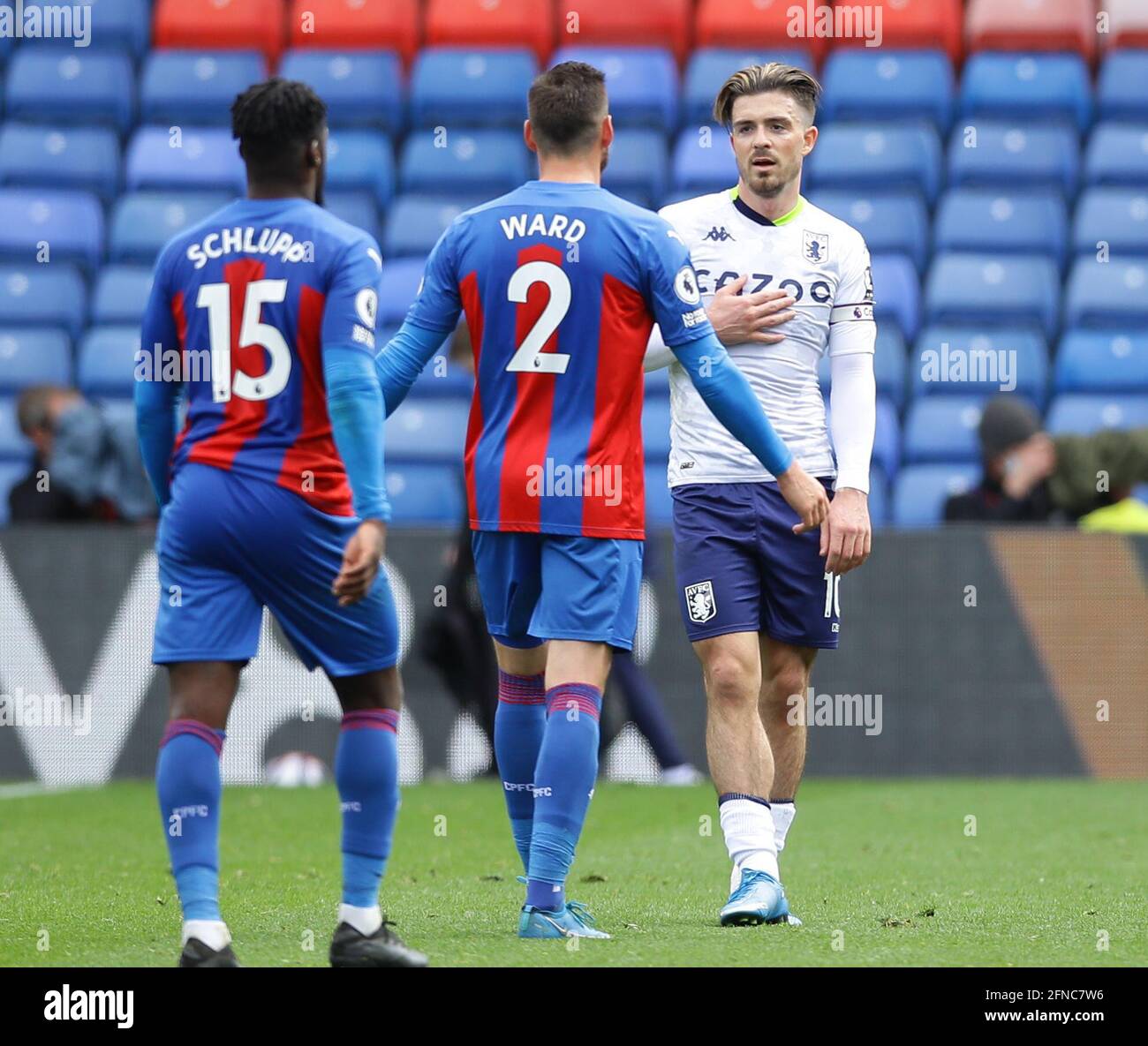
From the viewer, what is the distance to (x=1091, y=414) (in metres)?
12.2

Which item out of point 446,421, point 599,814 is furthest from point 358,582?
point 446,421

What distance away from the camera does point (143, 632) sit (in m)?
10.4

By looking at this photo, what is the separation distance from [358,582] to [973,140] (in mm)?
10452

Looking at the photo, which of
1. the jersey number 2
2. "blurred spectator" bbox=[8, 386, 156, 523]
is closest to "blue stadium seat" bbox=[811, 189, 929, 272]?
"blurred spectator" bbox=[8, 386, 156, 523]

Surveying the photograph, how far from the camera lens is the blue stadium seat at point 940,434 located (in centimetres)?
1205

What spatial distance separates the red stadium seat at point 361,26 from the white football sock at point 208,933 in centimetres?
1174

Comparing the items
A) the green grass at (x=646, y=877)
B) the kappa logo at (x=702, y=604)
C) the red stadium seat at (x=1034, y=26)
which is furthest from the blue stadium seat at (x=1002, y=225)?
the kappa logo at (x=702, y=604)

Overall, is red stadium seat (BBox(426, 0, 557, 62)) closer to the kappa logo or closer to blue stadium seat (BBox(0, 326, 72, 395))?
blue stadium seat (BBox(0, 326, 72, 395))

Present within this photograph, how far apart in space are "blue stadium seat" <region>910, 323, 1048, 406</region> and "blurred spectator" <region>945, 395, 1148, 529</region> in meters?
1.55

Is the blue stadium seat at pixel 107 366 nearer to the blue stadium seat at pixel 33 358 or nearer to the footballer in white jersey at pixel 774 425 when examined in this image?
the blue stadium seat at pixel 33 358

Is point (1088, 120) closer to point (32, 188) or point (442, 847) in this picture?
point (32, 188)

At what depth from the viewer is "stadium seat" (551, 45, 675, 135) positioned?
1417cm

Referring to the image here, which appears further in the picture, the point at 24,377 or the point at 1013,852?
the point at 24,377

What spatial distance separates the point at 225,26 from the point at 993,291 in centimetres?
632
